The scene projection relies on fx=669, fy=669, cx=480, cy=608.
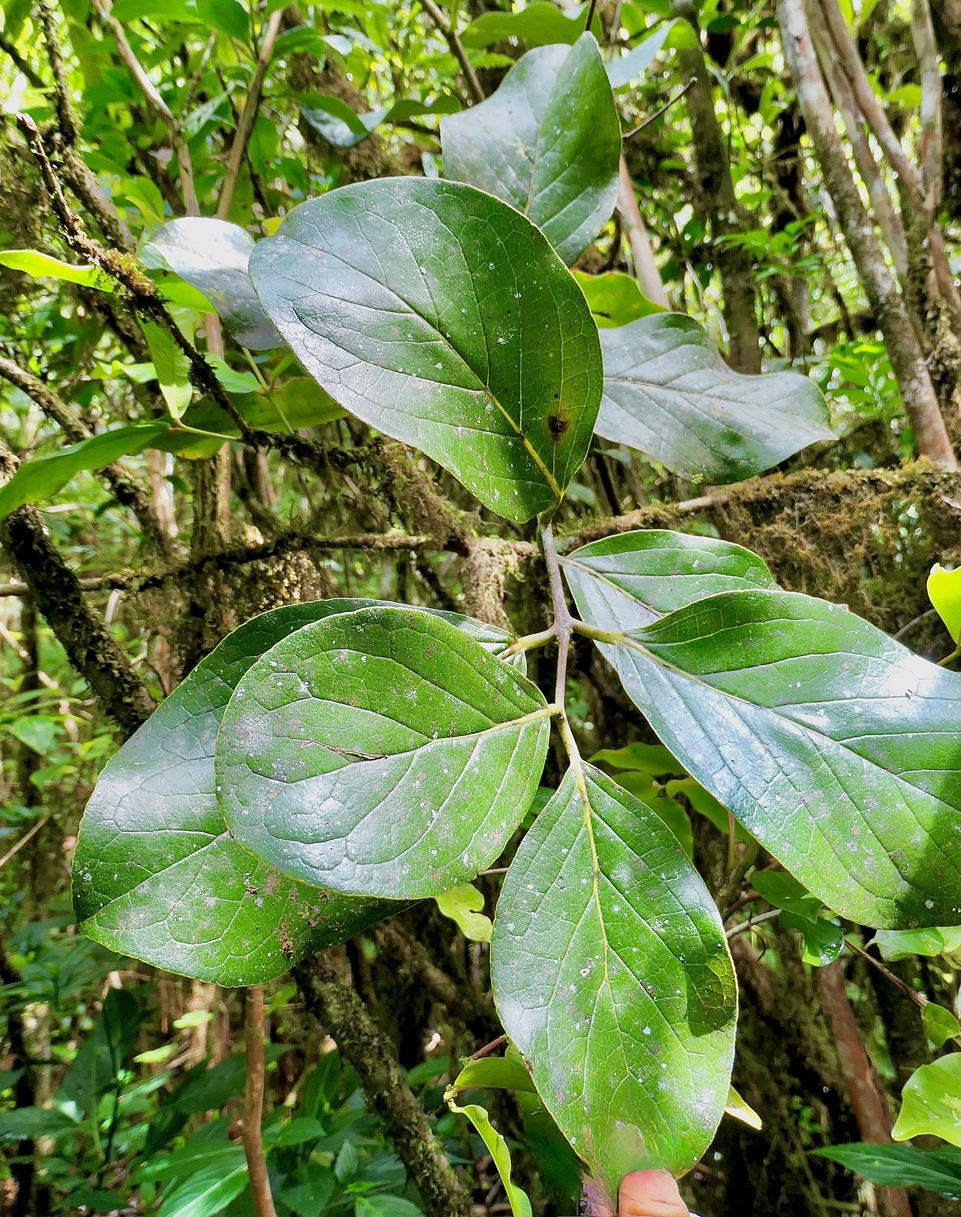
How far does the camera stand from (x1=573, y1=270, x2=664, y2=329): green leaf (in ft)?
2.11

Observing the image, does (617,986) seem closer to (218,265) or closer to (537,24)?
(218,265)

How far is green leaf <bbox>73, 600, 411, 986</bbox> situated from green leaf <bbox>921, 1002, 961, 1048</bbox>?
15.9 inches

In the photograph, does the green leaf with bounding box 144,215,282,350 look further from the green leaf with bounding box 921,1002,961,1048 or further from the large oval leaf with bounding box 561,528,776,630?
the green leaf with bounding box 921,1002,961,1048

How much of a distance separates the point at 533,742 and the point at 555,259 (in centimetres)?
24

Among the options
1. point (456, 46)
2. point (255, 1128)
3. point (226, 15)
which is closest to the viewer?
point (255, 1128)

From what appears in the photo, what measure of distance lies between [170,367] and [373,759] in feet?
1.16

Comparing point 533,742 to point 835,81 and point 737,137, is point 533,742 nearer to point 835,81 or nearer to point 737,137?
point 835,81

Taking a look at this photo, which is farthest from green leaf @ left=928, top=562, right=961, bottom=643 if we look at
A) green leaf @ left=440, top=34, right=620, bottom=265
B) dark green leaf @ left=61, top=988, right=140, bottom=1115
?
dark green leaf @ left=61, top=988, right=140, bottom=1115

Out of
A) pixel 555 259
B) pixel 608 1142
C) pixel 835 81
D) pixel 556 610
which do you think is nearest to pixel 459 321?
pixel 555 259

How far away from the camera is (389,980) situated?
0.89 meters

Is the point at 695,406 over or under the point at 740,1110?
over

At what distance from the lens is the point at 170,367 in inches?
18.6

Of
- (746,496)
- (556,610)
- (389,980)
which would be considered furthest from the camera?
(389,980)

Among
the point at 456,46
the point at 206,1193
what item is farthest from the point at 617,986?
the point at 456,46
